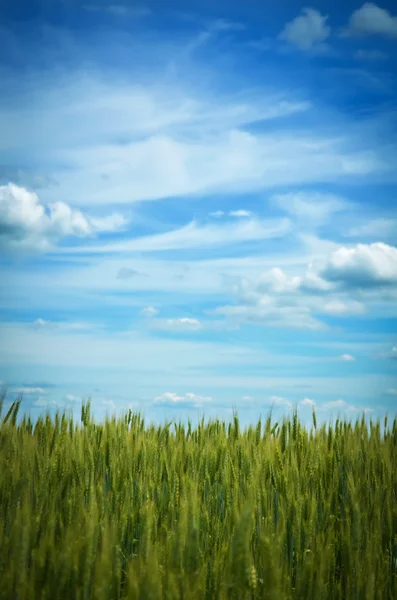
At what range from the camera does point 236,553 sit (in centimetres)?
178

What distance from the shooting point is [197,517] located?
7.72ft

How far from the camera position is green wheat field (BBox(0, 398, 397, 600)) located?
6.06 ft

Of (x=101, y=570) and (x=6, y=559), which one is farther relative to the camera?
(x=6, y=559)

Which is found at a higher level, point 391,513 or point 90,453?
point 90,453

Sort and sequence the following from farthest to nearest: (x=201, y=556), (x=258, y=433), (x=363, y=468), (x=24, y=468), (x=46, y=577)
Result: (x=258, y=433)
(x=363, y=468)
(x=24, y=468)
(x=201, y=556)
(x=46, y=577)

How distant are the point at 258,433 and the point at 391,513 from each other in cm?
168

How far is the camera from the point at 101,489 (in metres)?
2.93

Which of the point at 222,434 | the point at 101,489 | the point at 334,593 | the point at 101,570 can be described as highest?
the point at 222,434

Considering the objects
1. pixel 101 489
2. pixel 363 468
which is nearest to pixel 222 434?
pixel 363 468

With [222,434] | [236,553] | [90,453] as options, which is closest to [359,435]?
[222,434]

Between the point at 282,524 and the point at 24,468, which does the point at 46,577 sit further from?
the point at 24,468

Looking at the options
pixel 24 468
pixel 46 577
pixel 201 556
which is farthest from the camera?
pixel 24 468

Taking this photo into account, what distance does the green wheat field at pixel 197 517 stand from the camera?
1846mm

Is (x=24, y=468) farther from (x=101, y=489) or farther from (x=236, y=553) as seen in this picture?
(x=236, y=553)
